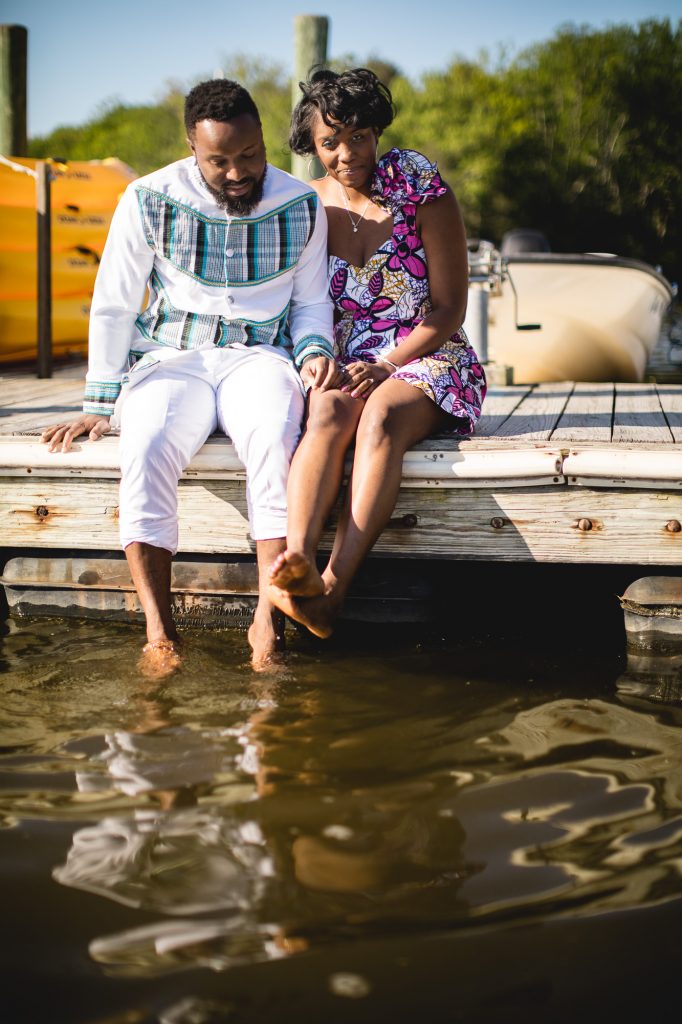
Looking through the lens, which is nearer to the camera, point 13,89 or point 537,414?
point 537,414

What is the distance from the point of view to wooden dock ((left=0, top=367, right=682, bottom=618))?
2820 millimetres

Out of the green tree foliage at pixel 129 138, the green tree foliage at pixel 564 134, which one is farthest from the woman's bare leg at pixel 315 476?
the green tree foliage at pixel 129 138

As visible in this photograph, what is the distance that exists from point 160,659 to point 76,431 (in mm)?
818

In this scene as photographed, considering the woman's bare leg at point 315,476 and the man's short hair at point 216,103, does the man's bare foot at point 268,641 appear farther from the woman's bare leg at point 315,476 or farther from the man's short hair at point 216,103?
the man's short hair at point 216,103

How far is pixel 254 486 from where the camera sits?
2.77m

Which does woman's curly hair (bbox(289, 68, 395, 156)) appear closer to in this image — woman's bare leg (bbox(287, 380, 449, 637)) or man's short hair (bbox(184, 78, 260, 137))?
man's short hair (bbox(184, 78, 260, 137))

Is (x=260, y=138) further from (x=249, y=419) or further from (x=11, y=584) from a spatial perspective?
(x=11, y=584)

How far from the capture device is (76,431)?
306 centimetres

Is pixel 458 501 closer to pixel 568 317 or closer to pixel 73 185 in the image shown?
pixel 568 317

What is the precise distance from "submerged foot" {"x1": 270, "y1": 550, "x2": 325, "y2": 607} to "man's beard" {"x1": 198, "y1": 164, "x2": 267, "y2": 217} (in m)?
1.05

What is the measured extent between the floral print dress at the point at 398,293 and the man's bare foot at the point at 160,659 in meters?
1.04

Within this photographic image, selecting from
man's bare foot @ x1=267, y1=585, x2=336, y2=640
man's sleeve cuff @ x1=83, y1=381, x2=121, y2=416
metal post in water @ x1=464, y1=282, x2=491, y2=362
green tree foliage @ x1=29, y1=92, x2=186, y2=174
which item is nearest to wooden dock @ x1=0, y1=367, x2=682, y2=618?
man's sleeve cuff @ x1=83, y1=381, x2=121, y2=416

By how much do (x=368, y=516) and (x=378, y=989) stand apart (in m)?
1.40

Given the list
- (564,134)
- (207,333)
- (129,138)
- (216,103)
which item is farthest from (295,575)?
(129,138)
